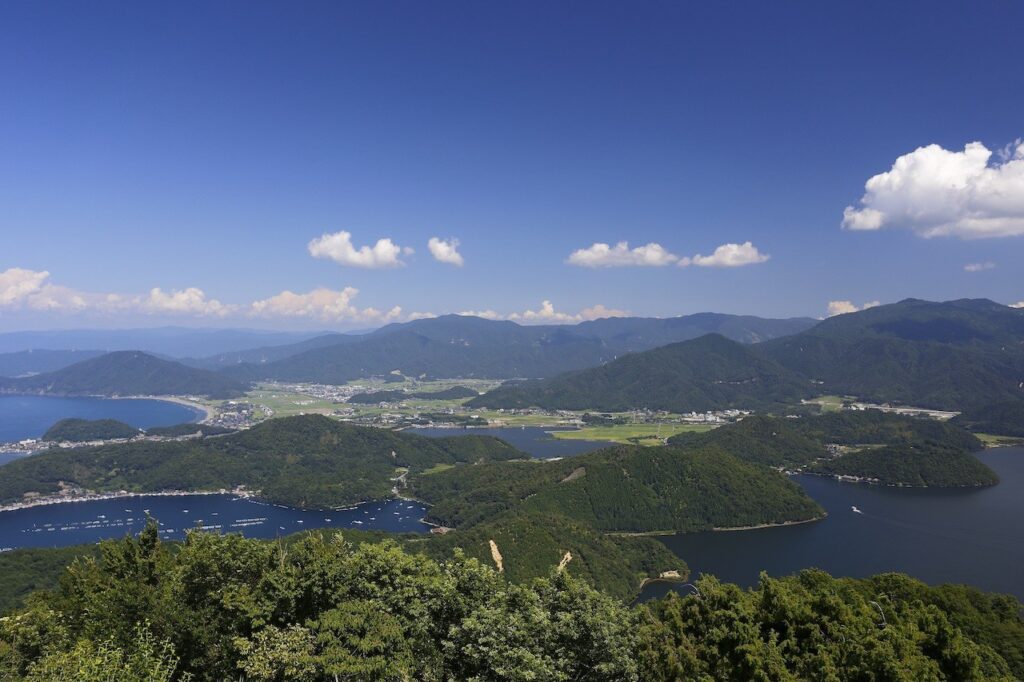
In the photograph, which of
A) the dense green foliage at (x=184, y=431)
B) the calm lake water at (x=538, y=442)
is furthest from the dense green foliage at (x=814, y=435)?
the dense green foliage at (x=184, y=431)

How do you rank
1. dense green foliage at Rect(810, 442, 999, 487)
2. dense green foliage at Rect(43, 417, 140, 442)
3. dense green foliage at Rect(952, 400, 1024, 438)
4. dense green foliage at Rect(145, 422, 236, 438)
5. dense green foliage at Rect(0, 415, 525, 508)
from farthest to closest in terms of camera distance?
1. dense green foliage at Rect(145, 422, 236, 438)
2. dense green foliage at Rect(43, 417, 140, 442)
3. dense green foliage at Rect(952, 400, 1024, 438)
4. dense green foliage at Rect(0, 415, 525, 508)
5. dense green foliage at Rect(810, 442, 999, 487)

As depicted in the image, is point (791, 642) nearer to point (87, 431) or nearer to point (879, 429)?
point (879, 429)

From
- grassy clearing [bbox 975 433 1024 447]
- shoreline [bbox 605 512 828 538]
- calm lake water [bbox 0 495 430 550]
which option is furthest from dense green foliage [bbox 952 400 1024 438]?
calm lake water [bbox 0 495 430 550]

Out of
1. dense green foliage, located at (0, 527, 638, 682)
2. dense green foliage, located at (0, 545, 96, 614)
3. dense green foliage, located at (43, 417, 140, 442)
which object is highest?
dense green foliage, located at (0, 527, 638, 682)

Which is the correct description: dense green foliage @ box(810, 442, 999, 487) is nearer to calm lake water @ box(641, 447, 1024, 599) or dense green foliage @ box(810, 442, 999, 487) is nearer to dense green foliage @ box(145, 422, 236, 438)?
calm lake water @ box(641, 447, 1024, 599)

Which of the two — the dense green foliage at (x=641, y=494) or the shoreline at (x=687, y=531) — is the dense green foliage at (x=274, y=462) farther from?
the shoreline at (x=687, y=531)

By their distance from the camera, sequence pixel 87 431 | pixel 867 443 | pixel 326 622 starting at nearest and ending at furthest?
pixel 326 622 < pixel 867 443 < pixel 87 431

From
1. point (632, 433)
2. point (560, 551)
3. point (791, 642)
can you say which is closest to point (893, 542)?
point (560, 551)
